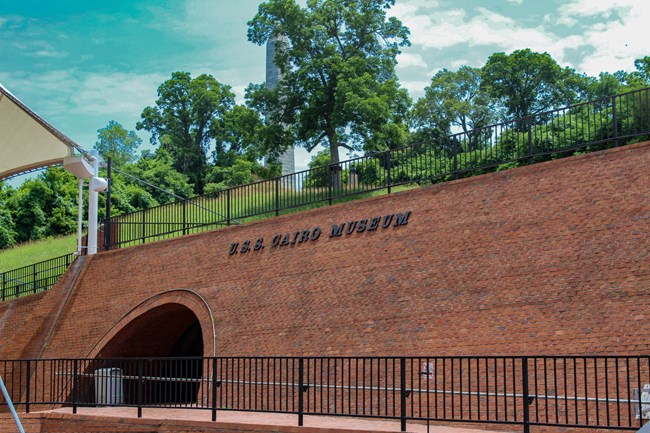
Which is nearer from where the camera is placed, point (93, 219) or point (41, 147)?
point (93, 219)

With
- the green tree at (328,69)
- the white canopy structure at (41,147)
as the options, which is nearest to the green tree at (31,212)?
the green tree at (328,69)

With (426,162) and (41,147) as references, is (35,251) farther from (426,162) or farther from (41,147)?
(426,162)

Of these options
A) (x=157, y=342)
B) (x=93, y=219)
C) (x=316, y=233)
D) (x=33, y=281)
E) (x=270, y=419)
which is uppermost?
(x=93, y=219)

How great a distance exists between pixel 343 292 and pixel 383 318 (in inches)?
52.7

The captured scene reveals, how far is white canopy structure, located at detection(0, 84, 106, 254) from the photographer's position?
25.3 m

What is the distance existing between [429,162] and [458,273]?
6.22m

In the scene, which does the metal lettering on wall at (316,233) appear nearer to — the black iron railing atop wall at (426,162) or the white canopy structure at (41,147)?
the black iron railing atop wall at (426,162)

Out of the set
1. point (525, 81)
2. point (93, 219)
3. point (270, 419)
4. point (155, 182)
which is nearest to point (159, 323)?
point (93, 219)

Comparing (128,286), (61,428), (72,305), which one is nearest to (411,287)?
(61,428)

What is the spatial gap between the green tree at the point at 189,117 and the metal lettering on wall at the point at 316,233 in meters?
41.1

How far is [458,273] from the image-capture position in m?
15.2

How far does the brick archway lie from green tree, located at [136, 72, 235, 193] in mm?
37204

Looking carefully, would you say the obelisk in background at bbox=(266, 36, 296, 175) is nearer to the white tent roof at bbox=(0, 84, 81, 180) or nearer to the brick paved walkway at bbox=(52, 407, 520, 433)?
the white tent roof at bbox=(0, 84, 81, 180)

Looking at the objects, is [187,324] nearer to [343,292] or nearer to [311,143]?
[343,292]
